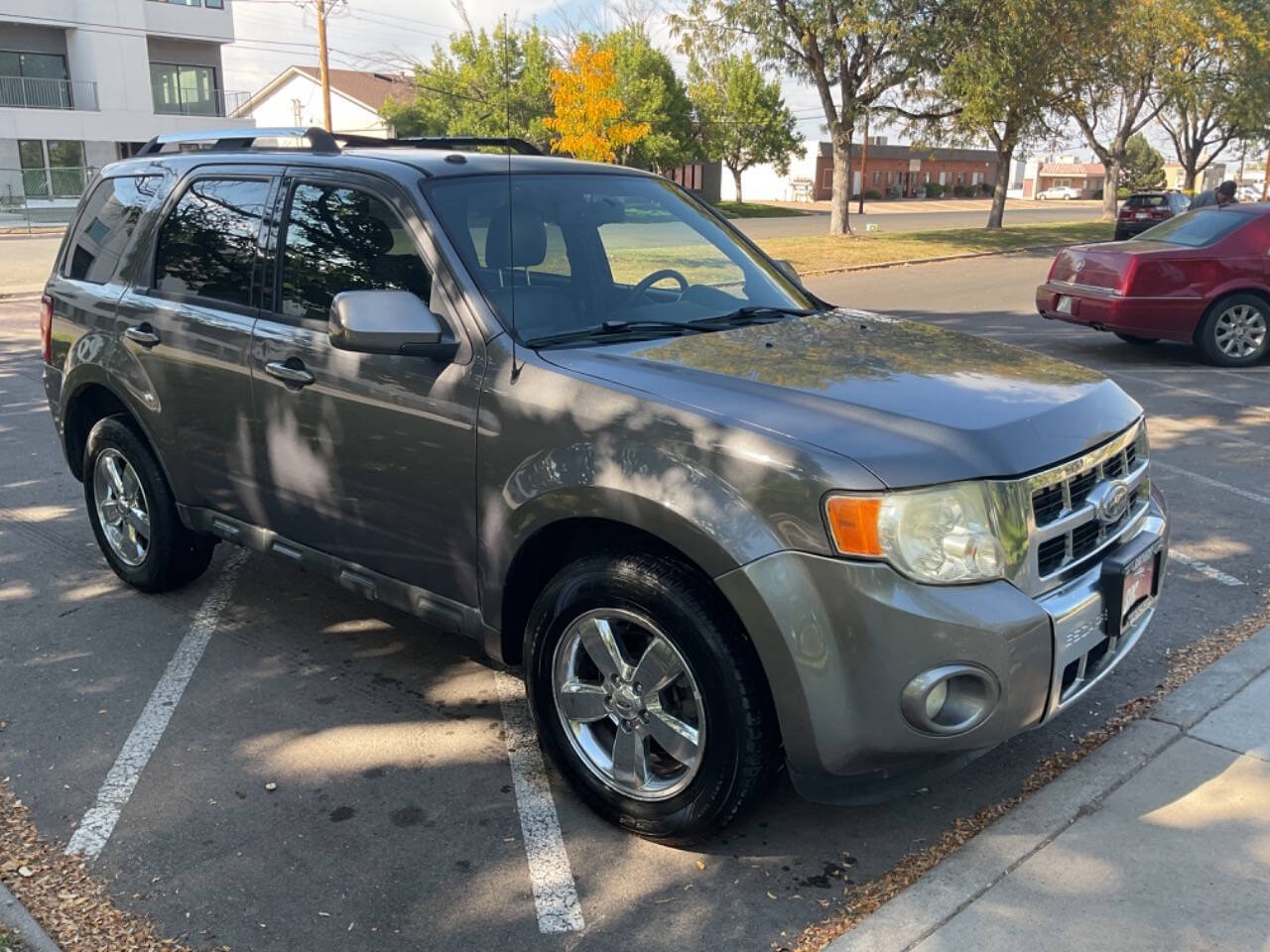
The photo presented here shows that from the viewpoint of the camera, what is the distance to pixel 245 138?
480 cm

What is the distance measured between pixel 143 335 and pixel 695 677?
298 centimetres

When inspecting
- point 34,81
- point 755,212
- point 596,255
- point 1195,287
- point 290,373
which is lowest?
point 1195,287

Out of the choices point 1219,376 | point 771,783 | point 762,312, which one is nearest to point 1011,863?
point 771,783

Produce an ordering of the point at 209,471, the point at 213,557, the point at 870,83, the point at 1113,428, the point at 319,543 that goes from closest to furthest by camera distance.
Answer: the point at 1113,428 < the point at 319,543 < the point at 209,471 < the point at 213,557 < the point at 870,83

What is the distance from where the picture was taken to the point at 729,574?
2887 millimetres

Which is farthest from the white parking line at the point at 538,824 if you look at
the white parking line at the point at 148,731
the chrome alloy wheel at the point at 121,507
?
the chrome alloy wheel at the point at 121,507

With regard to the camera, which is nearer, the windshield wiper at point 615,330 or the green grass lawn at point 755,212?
the windshield wiper at point 615,330

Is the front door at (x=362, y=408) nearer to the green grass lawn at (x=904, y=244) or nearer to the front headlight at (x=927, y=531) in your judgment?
the front headlight at (x=927, y=531)

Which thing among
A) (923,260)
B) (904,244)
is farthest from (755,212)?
(923,260)

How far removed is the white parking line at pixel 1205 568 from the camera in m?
5.25

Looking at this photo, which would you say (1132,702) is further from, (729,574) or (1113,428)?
(729,574)

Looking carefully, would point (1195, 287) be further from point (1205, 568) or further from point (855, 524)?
point (855, 524)

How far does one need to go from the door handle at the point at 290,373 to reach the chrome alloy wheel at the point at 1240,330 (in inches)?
369

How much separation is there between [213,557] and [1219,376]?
29.0ft
